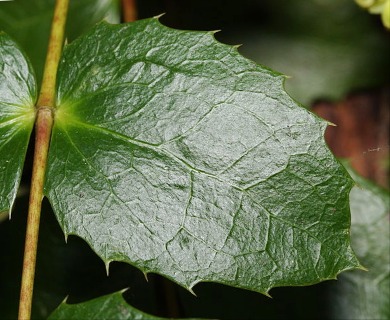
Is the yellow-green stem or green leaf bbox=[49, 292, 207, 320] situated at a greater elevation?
the yellow-green stem

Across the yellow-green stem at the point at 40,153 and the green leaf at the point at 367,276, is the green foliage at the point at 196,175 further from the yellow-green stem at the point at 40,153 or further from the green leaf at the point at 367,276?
the green leaf at the point at 367,276

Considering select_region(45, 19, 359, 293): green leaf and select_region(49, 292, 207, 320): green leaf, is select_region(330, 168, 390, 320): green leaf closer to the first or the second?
select_region(45, 19, 359, 293): green leaf

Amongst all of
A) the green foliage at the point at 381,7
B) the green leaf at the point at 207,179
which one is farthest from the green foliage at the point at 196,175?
the green foliage at the point at 381,7

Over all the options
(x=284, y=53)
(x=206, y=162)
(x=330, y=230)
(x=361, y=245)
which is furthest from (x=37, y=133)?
(x=284, y=53)

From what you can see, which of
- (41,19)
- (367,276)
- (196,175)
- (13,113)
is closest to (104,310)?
(196,175)

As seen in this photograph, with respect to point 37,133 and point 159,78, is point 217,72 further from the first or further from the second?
point 37,133

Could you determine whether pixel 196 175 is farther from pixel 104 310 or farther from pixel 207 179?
pixel 104 310

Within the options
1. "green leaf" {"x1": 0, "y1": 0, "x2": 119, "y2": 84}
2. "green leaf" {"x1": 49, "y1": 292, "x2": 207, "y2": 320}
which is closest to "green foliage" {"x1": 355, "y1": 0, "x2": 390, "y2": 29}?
"green leaf" {"x1": 0, "y1": 0, "x2": 119, "y2": 84}
